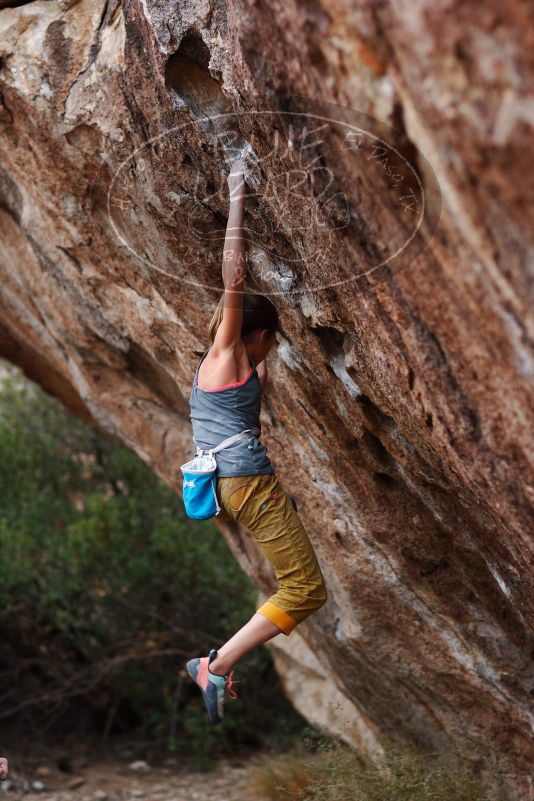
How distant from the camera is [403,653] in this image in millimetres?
6086

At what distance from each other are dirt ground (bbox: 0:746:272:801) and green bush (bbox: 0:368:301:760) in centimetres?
45

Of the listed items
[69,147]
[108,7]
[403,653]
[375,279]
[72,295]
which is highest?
[108,7]

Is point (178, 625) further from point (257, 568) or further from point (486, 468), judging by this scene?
point (486, 468)

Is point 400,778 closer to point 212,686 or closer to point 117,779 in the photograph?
point 212,686

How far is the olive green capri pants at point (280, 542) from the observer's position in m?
4.33

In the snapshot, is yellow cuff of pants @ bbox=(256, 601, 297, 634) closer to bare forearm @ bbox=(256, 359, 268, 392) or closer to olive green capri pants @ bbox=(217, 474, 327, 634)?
olive green capri pants @ bbox=(217, 474, 327, 634)

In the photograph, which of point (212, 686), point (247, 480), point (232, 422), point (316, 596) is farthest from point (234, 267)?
point (212, 686)

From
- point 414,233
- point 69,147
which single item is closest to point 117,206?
point 69,147

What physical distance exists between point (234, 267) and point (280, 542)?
4.41ft

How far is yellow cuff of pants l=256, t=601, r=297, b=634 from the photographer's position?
435 cm

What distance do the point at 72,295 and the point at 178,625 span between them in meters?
6.34

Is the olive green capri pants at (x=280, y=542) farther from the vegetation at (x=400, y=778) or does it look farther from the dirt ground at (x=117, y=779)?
the dirt ground at (x=117, y=779)

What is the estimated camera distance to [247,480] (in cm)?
432

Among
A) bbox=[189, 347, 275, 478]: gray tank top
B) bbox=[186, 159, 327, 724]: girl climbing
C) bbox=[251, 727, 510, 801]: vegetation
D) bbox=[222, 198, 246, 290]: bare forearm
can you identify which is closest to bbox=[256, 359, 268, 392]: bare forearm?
bbox=[186, 159, 327, 724]: girl climbing
